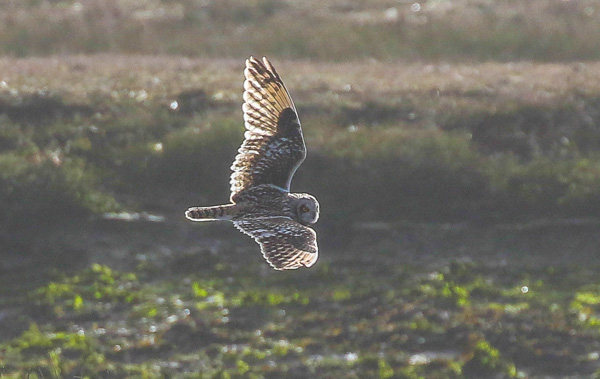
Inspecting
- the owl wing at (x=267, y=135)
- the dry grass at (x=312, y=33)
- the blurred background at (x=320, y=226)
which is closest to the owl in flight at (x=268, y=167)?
the owl wing at (x=267, y=135)

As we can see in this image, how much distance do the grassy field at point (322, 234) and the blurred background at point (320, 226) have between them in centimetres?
4

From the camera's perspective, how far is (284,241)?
917 centimetres

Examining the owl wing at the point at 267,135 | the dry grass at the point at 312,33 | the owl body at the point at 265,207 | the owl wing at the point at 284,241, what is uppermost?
the owl wing at the point at 267,135

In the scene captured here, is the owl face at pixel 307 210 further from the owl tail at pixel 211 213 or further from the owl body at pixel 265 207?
the owl tail at pixel 211 213

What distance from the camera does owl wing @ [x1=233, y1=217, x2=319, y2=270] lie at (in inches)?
346

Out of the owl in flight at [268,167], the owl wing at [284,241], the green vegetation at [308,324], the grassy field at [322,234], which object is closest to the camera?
the owl wing at [284,241]

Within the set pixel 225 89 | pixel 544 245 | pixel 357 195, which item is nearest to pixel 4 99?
pixel 225 89

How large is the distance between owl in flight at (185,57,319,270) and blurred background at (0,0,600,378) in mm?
5239

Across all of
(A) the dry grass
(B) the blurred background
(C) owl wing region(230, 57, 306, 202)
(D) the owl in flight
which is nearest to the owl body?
(D) the owl in flight

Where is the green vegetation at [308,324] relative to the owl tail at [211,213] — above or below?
below

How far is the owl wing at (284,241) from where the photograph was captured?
28.8 feet

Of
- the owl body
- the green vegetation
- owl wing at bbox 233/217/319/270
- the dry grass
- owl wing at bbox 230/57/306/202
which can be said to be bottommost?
the green vegetation

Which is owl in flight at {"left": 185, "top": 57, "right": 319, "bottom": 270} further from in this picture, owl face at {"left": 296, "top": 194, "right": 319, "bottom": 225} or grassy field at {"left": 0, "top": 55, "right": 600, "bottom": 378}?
grassy field at {"left": 0, "top": 55, "right": 600, "bottom": 378}

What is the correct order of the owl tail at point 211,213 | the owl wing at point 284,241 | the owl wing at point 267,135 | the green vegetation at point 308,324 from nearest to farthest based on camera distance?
the owl wing at point 284,241 → the owl tail at point 211,213 → the owl wing at point 267,135 → the green vegetation at point 308,324
